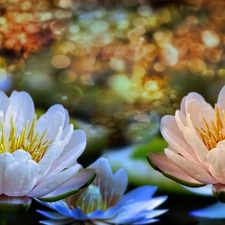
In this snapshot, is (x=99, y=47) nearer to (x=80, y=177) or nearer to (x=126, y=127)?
(x=126, y=127)

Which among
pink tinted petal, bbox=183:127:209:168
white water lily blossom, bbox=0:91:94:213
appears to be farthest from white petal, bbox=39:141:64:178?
pink tinted petal, bbox=183:127:209:168

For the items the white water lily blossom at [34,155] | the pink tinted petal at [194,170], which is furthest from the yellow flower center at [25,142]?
the pink tinted petal at [194,170]

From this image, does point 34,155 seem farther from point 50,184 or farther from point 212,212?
point 212,212

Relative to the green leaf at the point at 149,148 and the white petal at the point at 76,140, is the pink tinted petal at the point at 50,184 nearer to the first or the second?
the white petal at the point at 76,140

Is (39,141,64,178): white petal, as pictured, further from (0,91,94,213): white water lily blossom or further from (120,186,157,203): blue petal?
(120,186,157,203): blue petal

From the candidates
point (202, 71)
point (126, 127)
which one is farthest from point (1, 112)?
point (202, 71)

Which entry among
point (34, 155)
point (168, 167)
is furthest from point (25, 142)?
point (168, 167)
